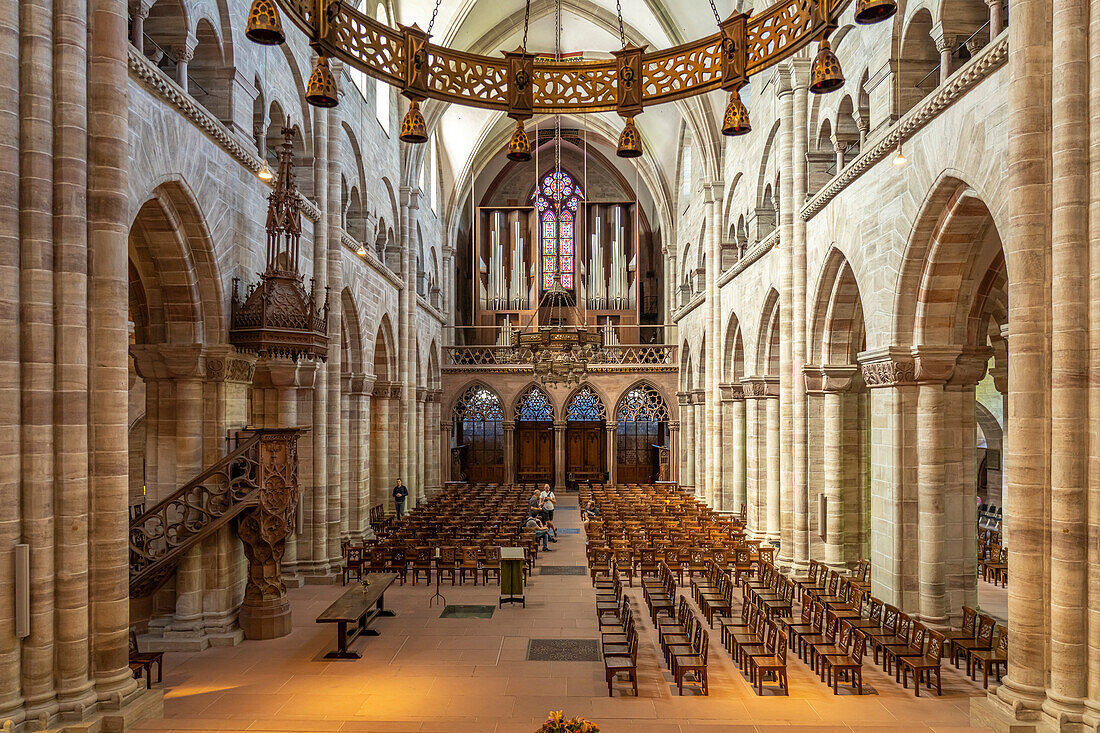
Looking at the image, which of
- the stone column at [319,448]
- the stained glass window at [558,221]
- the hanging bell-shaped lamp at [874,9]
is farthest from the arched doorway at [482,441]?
the hanging bell-shaped lamp at [874,9]

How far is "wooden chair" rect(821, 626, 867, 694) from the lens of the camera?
9.70 metres

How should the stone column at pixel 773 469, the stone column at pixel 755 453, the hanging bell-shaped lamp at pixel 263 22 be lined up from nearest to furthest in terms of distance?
the hanging bell-shaped lamp at pixel 263 22, the stone column at pixel 773 469, the stone column at pixel 755 453

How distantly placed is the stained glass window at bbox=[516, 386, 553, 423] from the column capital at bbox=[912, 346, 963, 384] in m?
26.3

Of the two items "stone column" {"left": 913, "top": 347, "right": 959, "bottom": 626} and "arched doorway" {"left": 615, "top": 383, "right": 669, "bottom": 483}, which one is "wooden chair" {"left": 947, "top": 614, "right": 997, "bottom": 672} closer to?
"stone column" {"left": 913, "top": 347, "right": 959, "bottom": 626}

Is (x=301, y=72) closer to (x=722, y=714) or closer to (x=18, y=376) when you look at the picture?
(x=18, y=376)

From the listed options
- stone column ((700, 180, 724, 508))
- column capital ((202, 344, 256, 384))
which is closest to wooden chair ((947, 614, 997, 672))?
column capital ((202, 344, 256, 384))

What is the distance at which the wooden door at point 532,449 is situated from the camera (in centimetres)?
3869

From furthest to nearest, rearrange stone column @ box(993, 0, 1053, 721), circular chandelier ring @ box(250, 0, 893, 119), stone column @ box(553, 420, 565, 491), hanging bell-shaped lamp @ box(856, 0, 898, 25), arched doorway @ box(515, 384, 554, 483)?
arched doorway @ box(515, 384, 554, 483), stone column @ box(553, 420, 565, 491), stone column @ box(993, 0, 1053, 721), circular chandelier ring @ box(250, 0, 893, 119), hanging bell-shaped lamp @ box(856, 0, 898, 25)

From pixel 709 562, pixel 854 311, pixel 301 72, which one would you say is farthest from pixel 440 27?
pixel 709 562

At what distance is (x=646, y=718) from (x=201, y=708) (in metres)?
5.10

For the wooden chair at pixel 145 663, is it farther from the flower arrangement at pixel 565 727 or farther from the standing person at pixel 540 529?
the standing person at pixel 540 529

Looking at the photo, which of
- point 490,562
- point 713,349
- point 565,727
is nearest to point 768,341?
point 713,349

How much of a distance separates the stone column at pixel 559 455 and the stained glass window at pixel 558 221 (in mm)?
7000

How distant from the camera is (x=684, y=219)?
33.8 m
